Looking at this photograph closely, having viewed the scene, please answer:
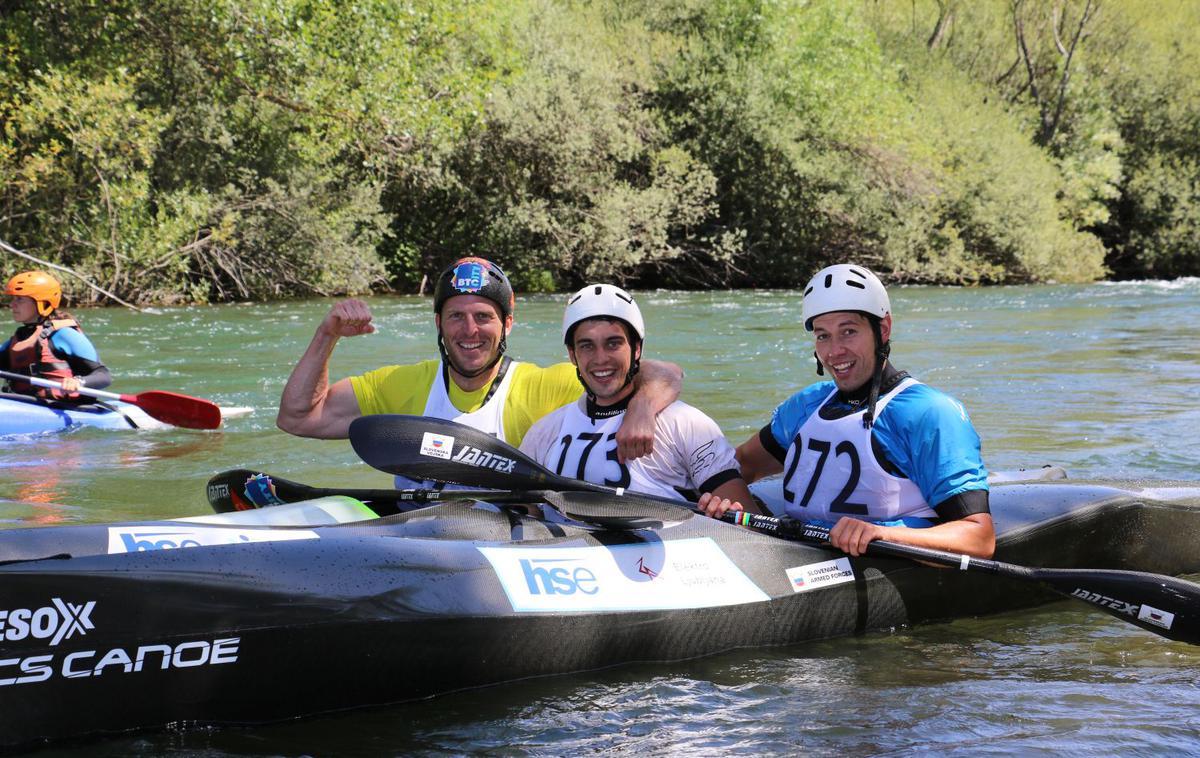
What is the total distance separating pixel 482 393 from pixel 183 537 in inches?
51.7

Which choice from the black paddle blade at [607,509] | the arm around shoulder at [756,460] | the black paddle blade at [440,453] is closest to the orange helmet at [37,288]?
the black paddle blade at [440,453]

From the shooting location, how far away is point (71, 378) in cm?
809

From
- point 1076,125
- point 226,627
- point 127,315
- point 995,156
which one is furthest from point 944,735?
point 1076,125

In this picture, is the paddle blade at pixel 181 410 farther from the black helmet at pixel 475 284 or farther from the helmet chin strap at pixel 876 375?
the helmet chin strap at pixel 876 375

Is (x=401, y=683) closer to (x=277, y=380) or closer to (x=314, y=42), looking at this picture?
(x=277, y=380)

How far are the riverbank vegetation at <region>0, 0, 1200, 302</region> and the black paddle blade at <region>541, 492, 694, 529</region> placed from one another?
1394cm

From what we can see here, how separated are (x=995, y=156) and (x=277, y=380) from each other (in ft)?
65.9

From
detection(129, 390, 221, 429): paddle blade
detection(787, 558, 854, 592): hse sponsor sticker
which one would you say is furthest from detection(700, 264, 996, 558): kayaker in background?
detection(129, 390, 221, 429): paddle blade

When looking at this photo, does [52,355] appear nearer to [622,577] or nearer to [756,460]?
[756,460]

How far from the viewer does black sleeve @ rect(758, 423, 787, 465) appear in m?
4.39

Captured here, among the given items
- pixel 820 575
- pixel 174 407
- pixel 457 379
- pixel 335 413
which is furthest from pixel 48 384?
pixel 820 575

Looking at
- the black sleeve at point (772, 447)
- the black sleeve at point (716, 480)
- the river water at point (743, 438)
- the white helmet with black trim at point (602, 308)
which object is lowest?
the river water at point (743, 438)

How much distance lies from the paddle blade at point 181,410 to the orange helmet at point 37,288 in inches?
33.6

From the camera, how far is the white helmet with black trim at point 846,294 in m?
3.88
